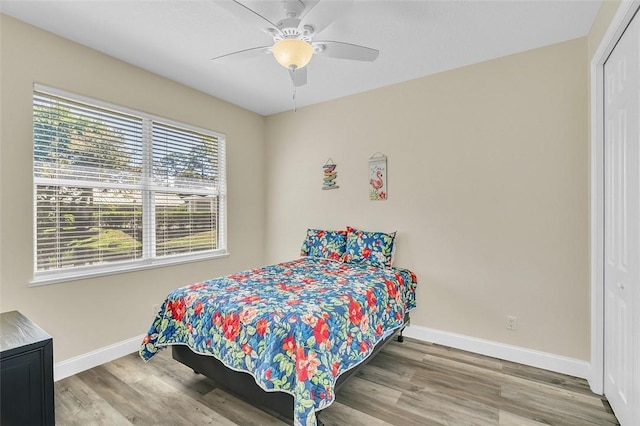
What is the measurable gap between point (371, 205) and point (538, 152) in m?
1.63

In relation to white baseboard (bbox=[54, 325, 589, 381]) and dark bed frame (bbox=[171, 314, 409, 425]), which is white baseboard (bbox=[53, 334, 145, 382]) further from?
dark bed frame (bbox=[171, 314, 409, 425])

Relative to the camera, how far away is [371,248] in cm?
318

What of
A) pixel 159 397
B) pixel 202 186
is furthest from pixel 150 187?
pixel 159 397

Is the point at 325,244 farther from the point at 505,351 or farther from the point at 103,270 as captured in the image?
the point at 103,270

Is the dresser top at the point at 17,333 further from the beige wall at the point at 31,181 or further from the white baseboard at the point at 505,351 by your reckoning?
the white baseboard at the point at 505,351

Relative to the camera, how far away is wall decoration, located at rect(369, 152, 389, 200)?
3398 mm

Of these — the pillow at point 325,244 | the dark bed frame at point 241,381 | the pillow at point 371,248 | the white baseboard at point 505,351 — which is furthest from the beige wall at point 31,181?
the white baseboard at point 505,351

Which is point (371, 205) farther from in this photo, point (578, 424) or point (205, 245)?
point (578, 424)

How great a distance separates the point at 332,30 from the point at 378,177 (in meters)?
1.60

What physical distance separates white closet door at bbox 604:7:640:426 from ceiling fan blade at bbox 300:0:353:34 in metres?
1.55

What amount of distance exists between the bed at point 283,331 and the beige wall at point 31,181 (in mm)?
733

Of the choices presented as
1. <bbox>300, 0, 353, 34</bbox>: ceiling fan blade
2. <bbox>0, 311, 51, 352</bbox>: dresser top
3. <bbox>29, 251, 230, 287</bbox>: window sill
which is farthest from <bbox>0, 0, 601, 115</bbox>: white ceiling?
<bbox>0, 311, 51, 352</bbox>: dresser top

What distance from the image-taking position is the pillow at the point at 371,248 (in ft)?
10.2

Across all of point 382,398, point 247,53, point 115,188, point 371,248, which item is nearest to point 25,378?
point 115,188
